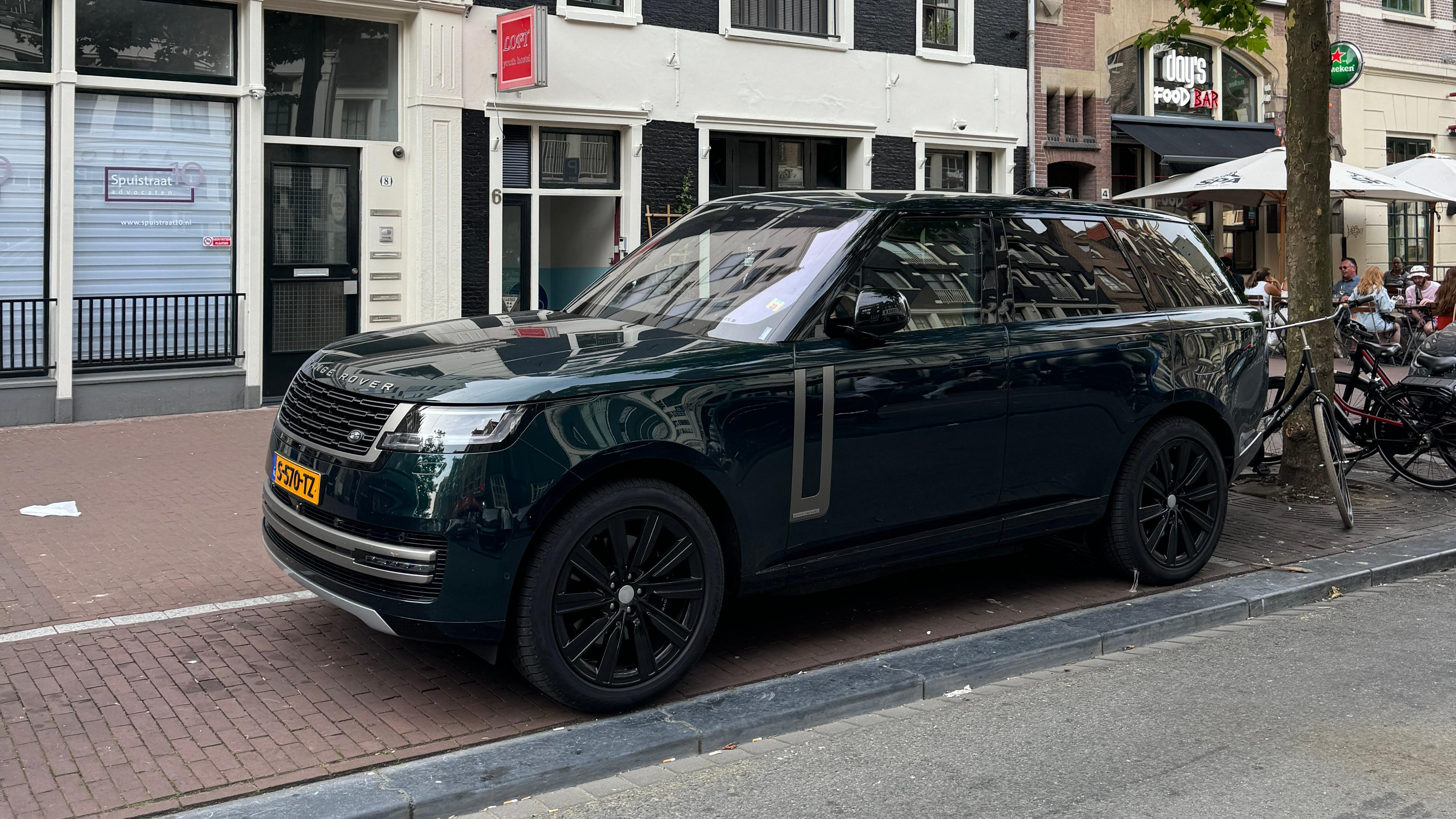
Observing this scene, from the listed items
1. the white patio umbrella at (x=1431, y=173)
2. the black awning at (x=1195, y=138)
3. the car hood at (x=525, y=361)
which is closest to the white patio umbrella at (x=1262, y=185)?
the white patio umbrella at (x=1431, y=173)

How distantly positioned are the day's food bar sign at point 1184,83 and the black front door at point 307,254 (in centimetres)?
1383

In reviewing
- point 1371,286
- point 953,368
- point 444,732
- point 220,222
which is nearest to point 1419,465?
point 953,368

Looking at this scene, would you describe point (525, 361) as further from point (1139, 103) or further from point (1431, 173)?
point (1431, 173)

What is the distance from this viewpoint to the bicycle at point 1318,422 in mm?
8188

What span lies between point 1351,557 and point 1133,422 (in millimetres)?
2053

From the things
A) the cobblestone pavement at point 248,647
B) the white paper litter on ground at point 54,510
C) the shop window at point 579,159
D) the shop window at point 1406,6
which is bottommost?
the cobblestone pavement at point 248,647

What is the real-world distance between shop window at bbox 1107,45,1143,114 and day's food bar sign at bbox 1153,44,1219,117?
1.19 feet

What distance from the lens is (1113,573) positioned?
22.5ft

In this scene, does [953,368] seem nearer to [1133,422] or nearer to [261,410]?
[1133,422]

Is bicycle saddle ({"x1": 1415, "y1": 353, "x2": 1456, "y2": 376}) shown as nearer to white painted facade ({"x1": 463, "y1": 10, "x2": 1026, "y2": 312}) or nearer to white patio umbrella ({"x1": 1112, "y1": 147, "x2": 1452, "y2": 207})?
white patio umbrella ({"x1": 1112, "y1": 147, "x2": 1452, "y2": 207})

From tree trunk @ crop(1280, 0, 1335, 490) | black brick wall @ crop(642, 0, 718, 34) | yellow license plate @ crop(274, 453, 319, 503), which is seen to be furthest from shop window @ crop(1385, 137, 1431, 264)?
yellow license plate @ crop(274, 453, 319, 503)

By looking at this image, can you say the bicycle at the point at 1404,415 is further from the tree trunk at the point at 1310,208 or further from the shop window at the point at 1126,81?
the shop window at the point at 1126,81

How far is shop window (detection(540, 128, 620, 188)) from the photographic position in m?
15.5

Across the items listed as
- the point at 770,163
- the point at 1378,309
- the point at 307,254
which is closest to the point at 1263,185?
the point at 1378,309
